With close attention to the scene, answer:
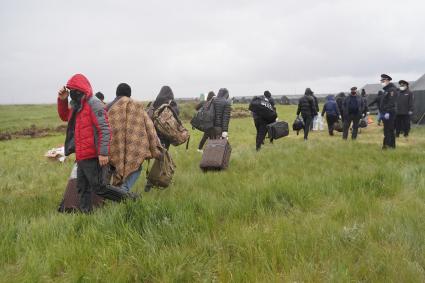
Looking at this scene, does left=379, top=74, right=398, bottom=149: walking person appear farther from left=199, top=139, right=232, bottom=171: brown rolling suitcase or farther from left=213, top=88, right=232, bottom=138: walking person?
left=199, top=139, right=232, bottom=171: brown rolling suitcase

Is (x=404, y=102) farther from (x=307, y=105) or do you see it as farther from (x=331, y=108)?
(x=307, y=105)

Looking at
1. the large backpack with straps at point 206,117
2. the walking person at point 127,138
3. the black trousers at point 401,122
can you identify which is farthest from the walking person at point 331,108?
the walking person at point 127,138

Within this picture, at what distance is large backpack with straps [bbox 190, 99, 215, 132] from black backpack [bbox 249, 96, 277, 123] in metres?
1.54

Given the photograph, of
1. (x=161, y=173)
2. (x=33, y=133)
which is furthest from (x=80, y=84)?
(x=33, y=133)

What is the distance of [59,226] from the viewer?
4539mm

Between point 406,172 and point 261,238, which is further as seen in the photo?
point 406,172

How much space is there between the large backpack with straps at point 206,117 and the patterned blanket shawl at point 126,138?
463 cm

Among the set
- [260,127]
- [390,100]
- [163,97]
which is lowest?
[260,127]

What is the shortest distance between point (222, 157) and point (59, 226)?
175 inches

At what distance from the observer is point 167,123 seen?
7.33 metres

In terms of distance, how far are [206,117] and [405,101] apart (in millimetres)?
8954

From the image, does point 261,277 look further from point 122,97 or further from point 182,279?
point 122,97

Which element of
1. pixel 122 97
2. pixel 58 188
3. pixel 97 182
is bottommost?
pixel 58 188

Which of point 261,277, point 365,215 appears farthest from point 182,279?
point 365,215
